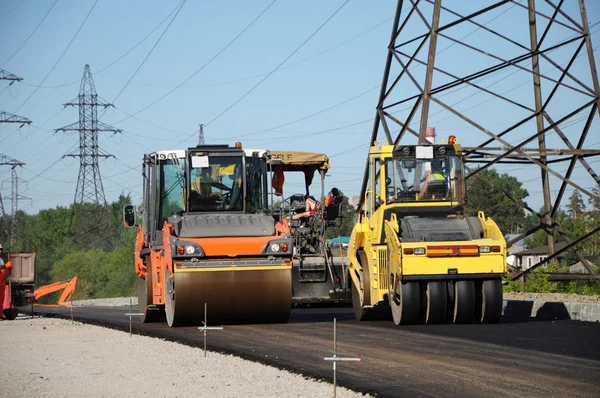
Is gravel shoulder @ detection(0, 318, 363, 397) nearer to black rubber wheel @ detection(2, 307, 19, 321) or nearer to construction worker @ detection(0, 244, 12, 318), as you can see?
construction worker @ detection(0, 244, 12, 318)

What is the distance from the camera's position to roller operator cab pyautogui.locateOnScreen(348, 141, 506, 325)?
54.0 ft

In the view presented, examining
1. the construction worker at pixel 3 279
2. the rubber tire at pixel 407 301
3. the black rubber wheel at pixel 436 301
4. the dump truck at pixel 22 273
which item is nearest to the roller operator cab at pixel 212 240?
the rubber tire at pixel 407 301

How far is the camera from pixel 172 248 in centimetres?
1723

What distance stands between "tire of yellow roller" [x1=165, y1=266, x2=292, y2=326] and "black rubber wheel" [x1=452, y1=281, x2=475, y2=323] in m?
2.82

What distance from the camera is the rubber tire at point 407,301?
16625mm

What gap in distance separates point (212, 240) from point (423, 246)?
11.8 feet

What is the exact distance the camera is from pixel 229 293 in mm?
17406

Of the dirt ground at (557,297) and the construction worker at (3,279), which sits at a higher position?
the construction worker at (3,279)

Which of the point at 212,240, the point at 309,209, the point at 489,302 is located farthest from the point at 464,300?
the point at 309,209

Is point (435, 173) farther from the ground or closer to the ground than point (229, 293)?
farther from the ground

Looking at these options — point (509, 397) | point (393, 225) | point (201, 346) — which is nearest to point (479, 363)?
point (509, 397)

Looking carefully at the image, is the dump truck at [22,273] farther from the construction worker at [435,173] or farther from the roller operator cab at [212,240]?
the construction worker at [435,173]

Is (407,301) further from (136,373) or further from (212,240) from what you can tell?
(136,373)

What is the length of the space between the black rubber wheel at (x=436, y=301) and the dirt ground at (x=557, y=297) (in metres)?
5.67
